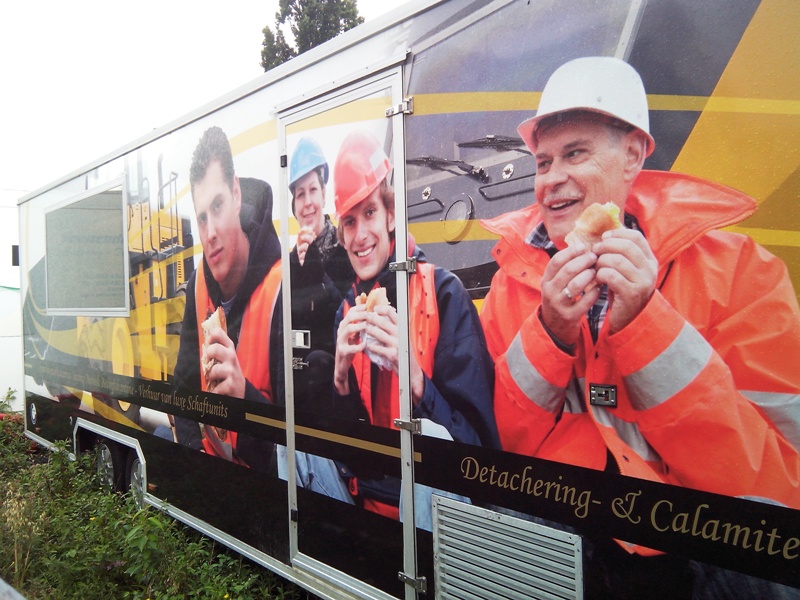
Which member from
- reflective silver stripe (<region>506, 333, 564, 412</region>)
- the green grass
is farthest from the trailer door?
the green grass

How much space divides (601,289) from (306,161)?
1766 millimetres

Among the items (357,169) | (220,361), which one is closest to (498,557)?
(357,169)

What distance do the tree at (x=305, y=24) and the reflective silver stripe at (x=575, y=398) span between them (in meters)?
22.6

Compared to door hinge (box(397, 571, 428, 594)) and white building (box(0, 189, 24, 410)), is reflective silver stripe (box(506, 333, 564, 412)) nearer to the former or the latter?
door hinge (box(397, 571, 428, 594))

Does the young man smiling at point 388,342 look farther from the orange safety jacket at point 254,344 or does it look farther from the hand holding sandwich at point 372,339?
the orange safety jacket at point 254,344

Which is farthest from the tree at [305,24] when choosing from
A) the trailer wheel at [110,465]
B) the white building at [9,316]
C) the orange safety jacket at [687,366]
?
the orange safety jacket at [687,366]

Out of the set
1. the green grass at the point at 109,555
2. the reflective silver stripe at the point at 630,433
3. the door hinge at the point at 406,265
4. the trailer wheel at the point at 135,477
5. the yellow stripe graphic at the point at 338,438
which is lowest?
the green grass at the point at 109,555

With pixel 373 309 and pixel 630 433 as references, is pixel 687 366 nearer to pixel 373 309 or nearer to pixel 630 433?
pixel 630 433

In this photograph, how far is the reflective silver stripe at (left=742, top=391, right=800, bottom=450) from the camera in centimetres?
168

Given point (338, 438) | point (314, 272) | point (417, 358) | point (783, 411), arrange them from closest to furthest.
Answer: point (783, 411) < point (417, 358) < point (338, 438) < point (314, 272)

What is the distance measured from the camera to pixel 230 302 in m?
3.88

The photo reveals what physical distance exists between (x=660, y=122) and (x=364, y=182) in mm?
1354

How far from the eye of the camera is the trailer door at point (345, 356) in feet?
9.09

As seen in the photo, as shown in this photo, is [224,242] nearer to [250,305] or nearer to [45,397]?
[250,305]
